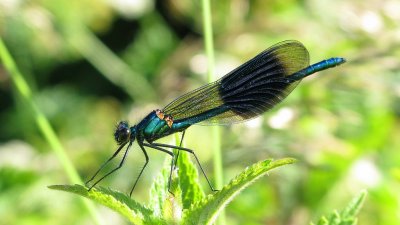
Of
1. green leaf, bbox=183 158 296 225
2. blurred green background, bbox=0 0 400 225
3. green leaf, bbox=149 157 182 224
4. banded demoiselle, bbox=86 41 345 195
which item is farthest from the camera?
blurred green background, bbox=0 0 400 225

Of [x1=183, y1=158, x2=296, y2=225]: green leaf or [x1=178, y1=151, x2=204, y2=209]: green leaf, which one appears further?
[x1=178, y1=151, x2=204, y2=209]: green leaf

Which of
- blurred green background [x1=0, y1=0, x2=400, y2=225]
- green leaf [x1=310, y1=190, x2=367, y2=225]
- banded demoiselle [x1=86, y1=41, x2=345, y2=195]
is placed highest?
blurred green background [x1=0, y1=0, x2=400, y2=225]

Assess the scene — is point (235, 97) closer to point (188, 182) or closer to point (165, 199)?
point (188, 182)

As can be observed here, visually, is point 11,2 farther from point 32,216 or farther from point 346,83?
point 346,83

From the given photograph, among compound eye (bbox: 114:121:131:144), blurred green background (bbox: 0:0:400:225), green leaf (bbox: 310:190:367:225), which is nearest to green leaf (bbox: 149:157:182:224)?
Result: green leaf (bbox: 310:190:367:225)

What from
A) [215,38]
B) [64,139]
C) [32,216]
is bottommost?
[32,216]

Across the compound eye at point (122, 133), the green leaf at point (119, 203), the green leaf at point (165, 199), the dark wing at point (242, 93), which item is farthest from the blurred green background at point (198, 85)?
the green leaf at point (119, 203)

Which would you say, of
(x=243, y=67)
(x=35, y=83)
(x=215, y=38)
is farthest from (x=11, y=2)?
(x=243, y=67)

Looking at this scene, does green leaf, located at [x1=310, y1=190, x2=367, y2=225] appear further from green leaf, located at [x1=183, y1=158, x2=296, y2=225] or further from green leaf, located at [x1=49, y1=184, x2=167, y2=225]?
green leaf, located at [x1=49, y1=184, x2=167, y2=225]

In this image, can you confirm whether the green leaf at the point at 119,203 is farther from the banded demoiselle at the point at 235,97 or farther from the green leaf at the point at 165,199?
the banded demoiselle at the point at 235,97
